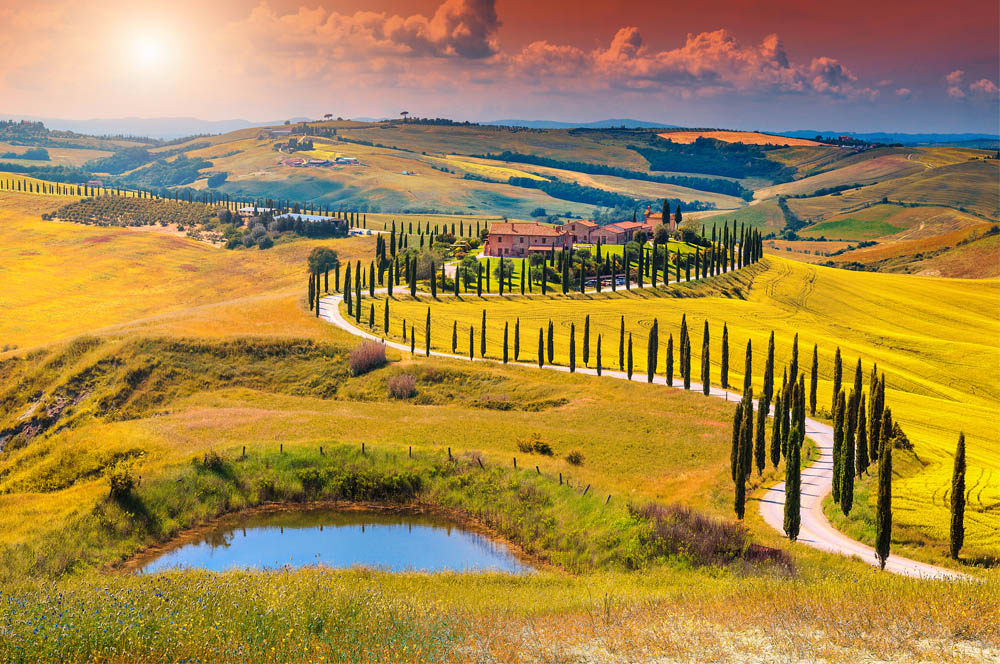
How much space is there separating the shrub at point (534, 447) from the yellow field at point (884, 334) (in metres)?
24.2

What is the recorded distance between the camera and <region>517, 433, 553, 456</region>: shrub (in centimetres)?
6159

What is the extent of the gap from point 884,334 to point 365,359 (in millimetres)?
81091

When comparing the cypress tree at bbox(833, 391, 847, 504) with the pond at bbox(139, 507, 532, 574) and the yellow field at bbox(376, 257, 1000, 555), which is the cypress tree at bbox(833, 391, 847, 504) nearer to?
the yellow field at bbox(376, 257, 1000, 555)

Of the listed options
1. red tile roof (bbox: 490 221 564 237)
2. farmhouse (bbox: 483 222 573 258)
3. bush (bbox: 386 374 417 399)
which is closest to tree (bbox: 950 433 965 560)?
bush (bbox: 386 374 417 399)

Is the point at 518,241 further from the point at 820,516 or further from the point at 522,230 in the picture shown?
the point at 820,516

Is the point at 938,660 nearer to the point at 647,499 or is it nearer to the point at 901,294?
the point at 647,499

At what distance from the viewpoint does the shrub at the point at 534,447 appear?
61.6 meters

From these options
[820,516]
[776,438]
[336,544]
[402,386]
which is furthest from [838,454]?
[402,386]

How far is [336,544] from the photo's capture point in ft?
163

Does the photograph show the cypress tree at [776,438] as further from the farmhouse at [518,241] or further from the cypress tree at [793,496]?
the farmhouse at [518,241]

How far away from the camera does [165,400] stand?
82.1 metres

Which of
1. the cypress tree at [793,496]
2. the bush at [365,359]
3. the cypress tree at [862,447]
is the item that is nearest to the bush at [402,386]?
the bush at [365,359]

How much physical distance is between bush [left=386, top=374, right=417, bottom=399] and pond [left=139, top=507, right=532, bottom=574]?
29.0 meters

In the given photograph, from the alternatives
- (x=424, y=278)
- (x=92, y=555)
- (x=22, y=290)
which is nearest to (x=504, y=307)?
(x=424, y=278)
